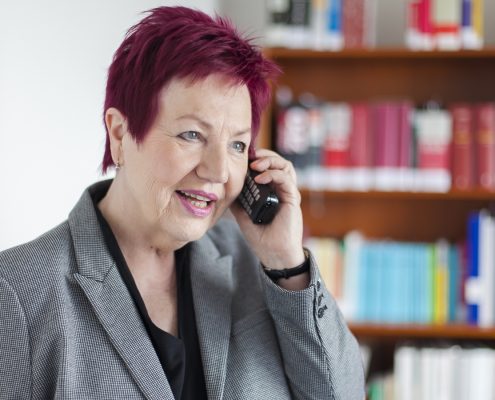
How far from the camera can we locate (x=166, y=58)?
1280 mm

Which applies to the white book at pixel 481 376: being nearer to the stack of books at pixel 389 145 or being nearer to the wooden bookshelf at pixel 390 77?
the stack of books at pixel 389 145

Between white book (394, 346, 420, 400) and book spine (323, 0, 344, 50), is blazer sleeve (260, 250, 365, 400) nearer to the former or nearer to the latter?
white book (394, 346, 420, 400)

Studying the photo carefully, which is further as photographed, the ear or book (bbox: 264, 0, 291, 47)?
book (bbox: 264, 0, 291, 47)

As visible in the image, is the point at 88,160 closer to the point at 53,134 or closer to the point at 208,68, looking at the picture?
the point at 53,134

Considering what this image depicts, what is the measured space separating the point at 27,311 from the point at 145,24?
525 millimetres

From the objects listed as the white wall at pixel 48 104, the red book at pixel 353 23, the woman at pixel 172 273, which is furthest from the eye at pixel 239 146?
the red book at pixel 353 23

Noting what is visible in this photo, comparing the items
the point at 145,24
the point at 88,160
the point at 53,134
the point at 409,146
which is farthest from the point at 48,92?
the point at 409,146

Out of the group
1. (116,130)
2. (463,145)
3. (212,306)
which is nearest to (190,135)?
(116,130)

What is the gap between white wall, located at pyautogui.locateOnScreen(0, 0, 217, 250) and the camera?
1.56 metres

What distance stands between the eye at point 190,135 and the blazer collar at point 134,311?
0.74ft

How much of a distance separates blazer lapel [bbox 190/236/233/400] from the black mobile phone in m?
0.12

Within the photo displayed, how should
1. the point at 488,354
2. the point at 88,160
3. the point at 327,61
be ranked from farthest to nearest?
1. the point at 327,61
2. the point at 488,354
3. the point at 88,160

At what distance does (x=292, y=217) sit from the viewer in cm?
156

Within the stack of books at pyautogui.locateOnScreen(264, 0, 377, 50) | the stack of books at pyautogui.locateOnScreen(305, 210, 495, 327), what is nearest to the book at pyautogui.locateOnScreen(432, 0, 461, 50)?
the stack of books at pyautogui.locateOnScreen(264, 0, 377, 50)
